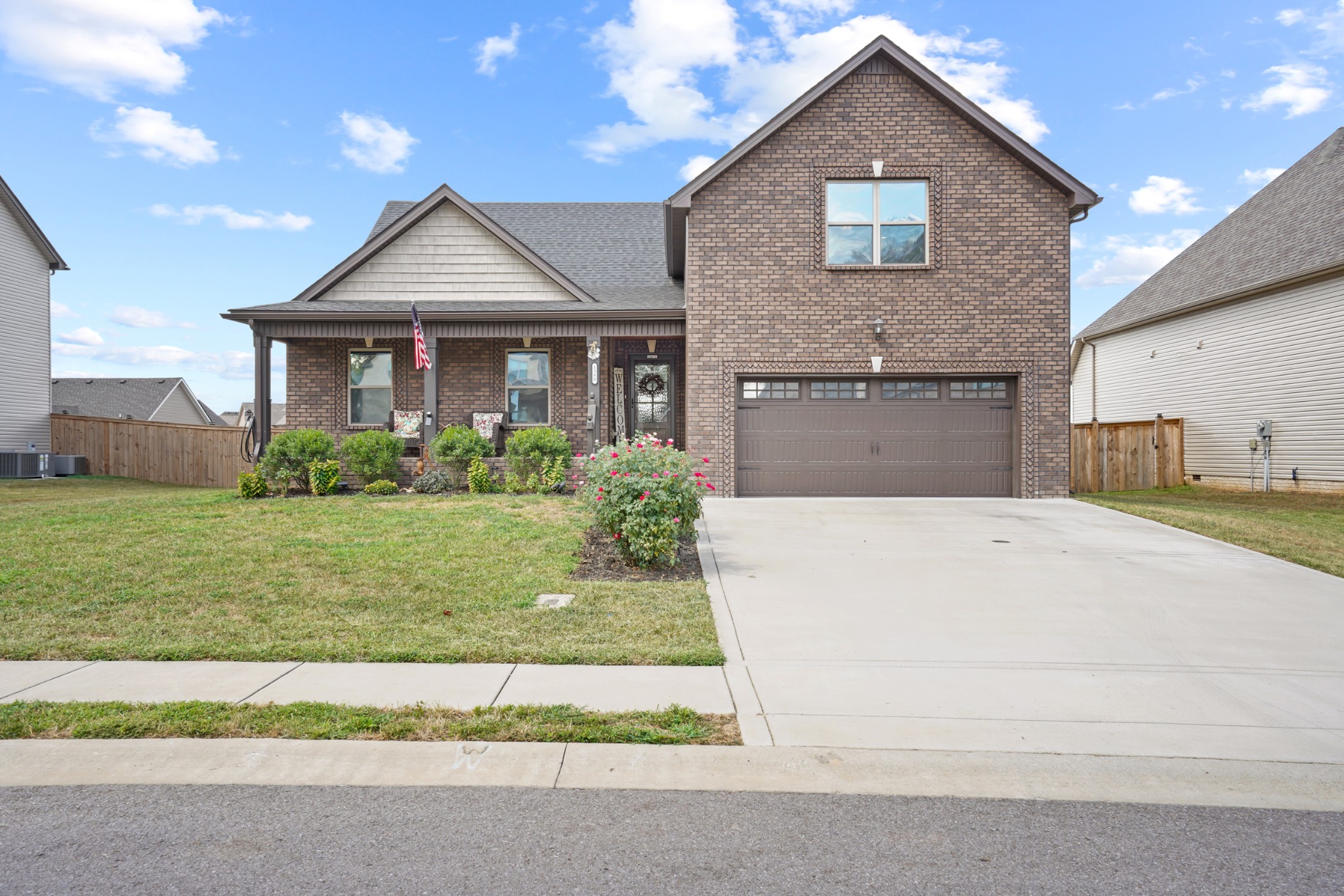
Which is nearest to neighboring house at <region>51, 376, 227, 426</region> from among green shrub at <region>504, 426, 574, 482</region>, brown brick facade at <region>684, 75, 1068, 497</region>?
green shrub at <region>504, 426, 574, 482</region>

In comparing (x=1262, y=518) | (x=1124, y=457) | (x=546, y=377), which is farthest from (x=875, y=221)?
(x=1124, y=457)

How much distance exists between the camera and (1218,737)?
3779 millimetres

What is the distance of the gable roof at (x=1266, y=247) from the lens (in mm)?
16531

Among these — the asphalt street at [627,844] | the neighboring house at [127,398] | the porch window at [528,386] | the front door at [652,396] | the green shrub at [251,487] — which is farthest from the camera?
the neighboring house at [127,398]

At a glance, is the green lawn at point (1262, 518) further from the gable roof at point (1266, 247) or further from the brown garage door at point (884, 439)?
the gable roof at point (1266, 247)

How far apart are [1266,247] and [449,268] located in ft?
62.1

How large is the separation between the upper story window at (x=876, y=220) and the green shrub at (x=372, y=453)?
8.57 m

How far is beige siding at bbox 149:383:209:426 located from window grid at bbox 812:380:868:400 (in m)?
34.5

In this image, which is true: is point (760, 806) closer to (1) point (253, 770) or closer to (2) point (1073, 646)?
(1) point (253, 770)

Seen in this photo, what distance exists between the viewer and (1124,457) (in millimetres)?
18812

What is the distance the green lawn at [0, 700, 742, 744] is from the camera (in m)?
3.62

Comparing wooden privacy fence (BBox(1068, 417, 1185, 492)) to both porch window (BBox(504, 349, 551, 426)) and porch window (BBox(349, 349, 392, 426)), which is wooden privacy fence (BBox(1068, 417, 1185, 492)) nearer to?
porch window (BBox(504, 349, 551, 426))

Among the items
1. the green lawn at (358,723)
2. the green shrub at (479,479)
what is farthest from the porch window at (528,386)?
the green lawn at (358,723)

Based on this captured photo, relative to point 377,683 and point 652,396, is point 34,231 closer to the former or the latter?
point 652,396
